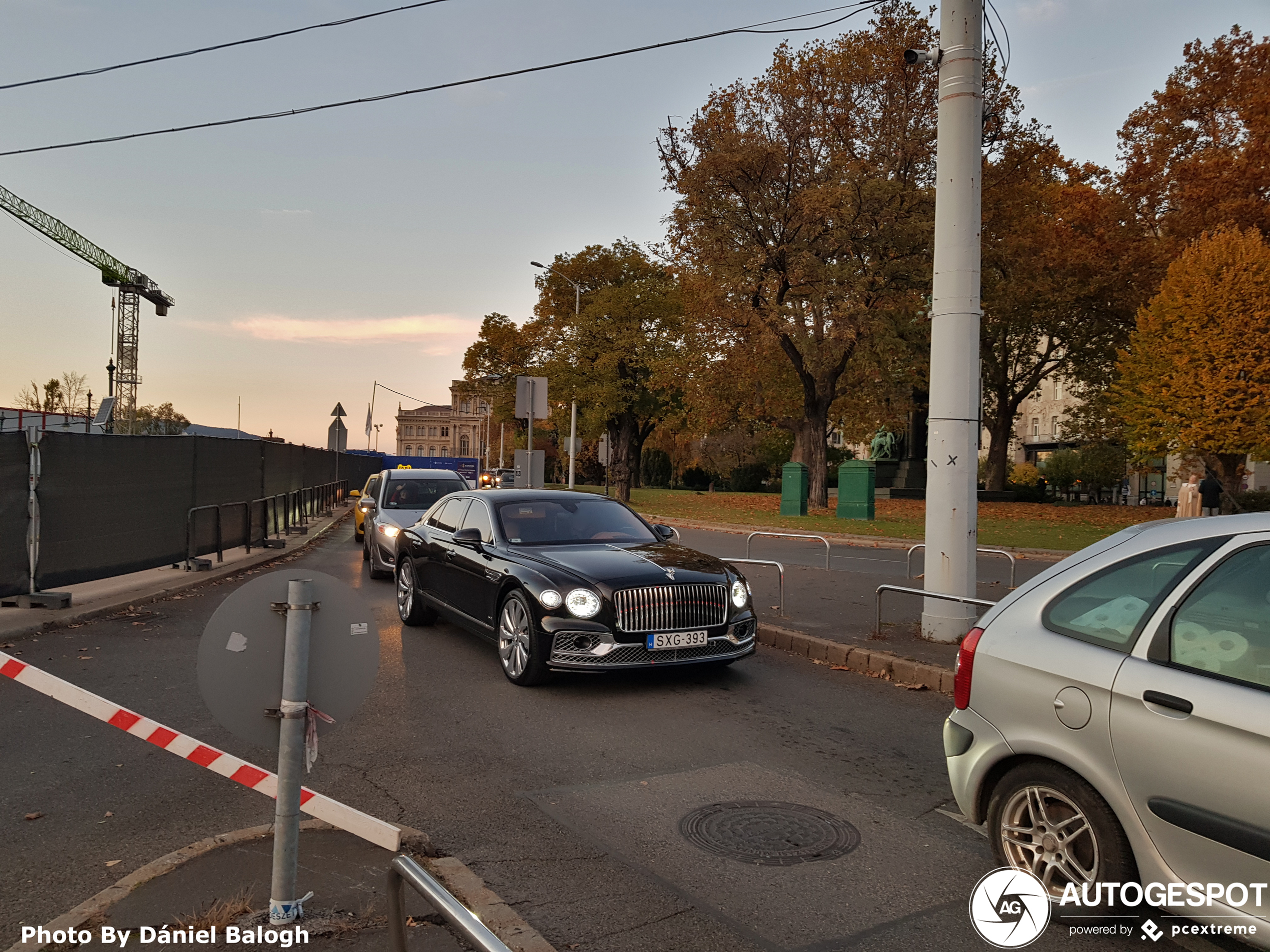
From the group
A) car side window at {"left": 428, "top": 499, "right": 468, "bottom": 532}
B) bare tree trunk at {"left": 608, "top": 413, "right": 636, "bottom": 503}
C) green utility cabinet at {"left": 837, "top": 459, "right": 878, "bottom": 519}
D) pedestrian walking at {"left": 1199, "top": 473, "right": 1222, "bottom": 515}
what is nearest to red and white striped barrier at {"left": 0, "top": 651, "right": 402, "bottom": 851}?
car side window at {"left": 428, "top": 499, "right": 468, "bottom": 532}

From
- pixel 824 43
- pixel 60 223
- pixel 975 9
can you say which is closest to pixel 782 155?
pixel 824 43

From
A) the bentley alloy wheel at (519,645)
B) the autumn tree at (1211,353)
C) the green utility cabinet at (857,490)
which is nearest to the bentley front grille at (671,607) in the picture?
the bentley alloy wheel at (519,645)

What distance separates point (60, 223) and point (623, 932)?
109015 mm

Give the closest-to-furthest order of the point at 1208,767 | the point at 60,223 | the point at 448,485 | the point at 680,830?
the point at 1208,767 → the point at 680,830 → the point at 448,485 → the point at 60,223

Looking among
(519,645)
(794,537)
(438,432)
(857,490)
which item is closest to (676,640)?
(519,645)

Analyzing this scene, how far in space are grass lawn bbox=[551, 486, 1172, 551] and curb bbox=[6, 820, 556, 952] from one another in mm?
17840

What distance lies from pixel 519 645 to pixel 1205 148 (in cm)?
3744

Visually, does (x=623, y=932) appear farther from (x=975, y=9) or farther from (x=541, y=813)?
(x=975, y=9)

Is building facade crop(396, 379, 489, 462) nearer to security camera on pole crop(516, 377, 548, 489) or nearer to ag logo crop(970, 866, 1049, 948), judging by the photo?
security camera on pole crop(516, 377, 548, 489)

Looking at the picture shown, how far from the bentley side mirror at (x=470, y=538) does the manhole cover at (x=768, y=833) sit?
419cm

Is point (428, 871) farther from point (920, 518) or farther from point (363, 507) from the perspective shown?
point (920, 518)

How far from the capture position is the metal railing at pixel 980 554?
11.3m

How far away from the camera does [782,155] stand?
29219 mm

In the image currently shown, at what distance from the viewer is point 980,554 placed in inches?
746
